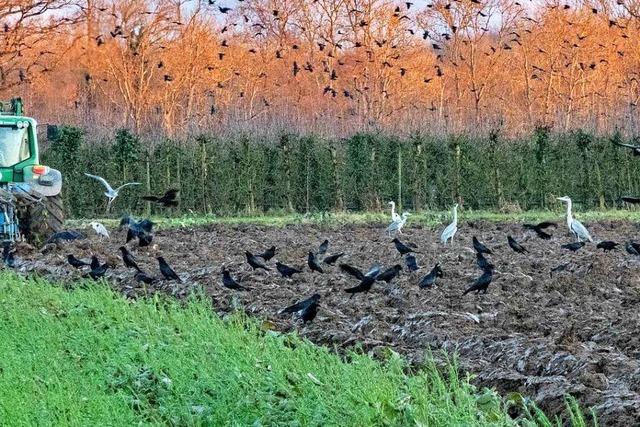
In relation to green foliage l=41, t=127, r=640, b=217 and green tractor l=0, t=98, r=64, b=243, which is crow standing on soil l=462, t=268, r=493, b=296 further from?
green foliage l=41, t=127, r=640, b=217

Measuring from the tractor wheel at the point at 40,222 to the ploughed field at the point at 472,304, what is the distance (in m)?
1.77

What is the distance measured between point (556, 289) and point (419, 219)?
44.7ft

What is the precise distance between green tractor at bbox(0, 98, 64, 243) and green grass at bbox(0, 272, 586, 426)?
349 inches

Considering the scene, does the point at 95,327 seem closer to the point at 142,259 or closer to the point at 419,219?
the point at 142,259

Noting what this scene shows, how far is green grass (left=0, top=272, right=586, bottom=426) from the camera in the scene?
5363 millimetres

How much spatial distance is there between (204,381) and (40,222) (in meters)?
12.1

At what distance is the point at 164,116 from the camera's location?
40.8 metres

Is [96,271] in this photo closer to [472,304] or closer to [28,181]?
[472,304]

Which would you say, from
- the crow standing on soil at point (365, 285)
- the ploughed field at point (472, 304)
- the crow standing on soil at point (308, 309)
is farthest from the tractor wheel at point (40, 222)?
the crow standing on soil at point (308, 309)

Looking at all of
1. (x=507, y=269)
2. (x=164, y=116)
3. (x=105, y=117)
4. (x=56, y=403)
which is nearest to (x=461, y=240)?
(x=507, y=269)

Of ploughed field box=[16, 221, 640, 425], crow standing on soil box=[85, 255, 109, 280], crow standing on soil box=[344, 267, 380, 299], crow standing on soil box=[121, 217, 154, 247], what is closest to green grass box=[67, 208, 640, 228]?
ploughed field box=[16, 221, 640, 425]

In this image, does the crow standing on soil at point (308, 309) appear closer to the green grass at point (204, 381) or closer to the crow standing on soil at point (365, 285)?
the green grass at point (204, 381)

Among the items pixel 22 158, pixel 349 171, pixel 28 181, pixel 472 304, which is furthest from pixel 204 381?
pixel 349 171

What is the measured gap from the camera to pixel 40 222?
58.1ft
